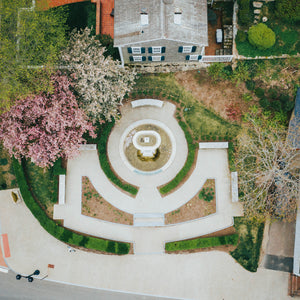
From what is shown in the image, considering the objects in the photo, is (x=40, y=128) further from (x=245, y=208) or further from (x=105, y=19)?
(x=245, y=208)

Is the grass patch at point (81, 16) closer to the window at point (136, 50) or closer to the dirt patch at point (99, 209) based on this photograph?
the window at point (136, 50)

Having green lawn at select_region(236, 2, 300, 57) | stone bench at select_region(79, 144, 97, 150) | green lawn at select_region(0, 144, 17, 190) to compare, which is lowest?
green lawn at select_region(0, 144, 17, 190)

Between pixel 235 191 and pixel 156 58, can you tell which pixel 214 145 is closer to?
pixel 235 191

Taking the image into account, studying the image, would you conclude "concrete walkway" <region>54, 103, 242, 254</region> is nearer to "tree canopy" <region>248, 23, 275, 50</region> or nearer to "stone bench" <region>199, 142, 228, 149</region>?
"stone bench" <region>199, 142, 228, 149</region>

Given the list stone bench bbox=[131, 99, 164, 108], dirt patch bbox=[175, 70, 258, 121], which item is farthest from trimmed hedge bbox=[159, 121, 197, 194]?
dirt patch bbox=[175, 70, 258, 121]

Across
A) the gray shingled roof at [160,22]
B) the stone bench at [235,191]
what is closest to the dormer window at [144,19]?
the gray shingled roof at [160,22]

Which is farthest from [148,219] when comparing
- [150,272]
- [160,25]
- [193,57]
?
[160,25]

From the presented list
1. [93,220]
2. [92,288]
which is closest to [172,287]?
[92,288]
